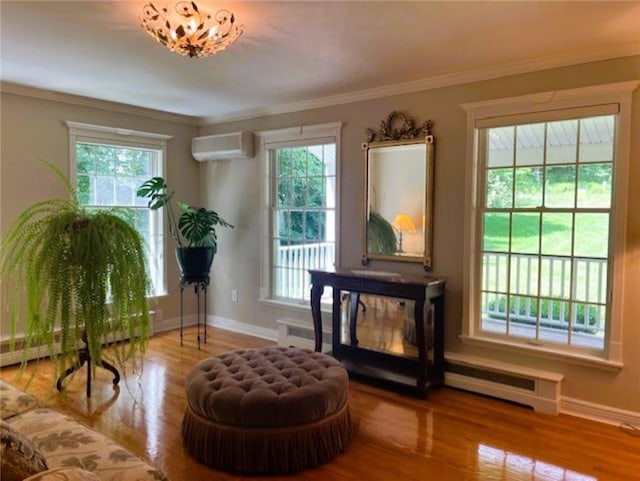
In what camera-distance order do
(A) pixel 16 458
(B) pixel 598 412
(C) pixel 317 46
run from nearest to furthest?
(A) pixel 16 458
(C) pixel 317 46
(B) pixel 598 412

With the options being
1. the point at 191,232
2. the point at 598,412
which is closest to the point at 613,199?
the point at 598,412

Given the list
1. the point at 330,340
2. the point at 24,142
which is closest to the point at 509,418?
the point at 330,340

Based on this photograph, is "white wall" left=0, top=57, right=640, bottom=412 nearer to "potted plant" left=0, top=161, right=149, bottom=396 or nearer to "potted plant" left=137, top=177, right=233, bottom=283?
"potted plant" left=137, top=177, right=233, bottom=283

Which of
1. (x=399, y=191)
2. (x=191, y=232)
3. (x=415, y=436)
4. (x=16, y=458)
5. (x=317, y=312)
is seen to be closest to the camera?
(x=16, y=458)

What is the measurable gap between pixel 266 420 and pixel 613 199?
2.57 metres

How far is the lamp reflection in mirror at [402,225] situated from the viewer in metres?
3.88

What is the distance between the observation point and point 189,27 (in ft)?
7.74

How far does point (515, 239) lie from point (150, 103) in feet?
12.0

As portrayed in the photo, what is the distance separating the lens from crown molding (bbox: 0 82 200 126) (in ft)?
13.0

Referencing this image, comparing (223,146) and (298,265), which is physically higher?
(223,146)

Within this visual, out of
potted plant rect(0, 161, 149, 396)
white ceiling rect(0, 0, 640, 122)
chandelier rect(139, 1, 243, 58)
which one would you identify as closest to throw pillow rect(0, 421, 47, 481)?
potted plant rect(0, 161, 149, 396)

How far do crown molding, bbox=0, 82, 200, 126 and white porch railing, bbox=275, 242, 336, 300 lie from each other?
192 centimetres

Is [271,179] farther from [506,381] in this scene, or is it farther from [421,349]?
[506,381]

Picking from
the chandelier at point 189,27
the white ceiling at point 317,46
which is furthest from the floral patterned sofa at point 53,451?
the white ceiling at point 317,46
